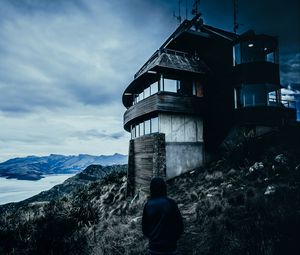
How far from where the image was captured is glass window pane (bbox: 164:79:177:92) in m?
16.5

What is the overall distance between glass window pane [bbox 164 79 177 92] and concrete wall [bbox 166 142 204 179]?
434 cm

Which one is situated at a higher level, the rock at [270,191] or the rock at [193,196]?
the rock at [270,191]

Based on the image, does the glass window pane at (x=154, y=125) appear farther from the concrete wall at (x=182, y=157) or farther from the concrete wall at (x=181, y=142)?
the concrete wall at (x=182, y=157)

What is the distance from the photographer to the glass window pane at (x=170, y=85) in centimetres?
1655

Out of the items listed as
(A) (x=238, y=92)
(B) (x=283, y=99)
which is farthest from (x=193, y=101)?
(B) (x=283, y=99)

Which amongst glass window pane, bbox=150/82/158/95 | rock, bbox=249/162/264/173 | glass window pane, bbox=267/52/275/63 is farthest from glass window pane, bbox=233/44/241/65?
rock, bbox=249/162/264/173

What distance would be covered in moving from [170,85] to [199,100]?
9.20 feet

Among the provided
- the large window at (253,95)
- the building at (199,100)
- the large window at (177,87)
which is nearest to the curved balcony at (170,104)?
the building at (199,100)

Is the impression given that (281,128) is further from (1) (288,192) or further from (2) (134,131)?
(2) (134,131)

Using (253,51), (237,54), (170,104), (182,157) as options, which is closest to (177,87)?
(170,104)

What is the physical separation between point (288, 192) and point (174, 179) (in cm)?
853

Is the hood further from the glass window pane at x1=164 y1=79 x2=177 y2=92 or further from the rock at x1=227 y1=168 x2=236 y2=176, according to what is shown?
the glass window pane at x1=164 y1=79 x2=177 y2=92

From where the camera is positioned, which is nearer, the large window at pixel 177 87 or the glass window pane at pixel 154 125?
the glass window pane at pixel 154 125

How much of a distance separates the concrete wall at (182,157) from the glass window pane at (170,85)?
4342 millimetres
